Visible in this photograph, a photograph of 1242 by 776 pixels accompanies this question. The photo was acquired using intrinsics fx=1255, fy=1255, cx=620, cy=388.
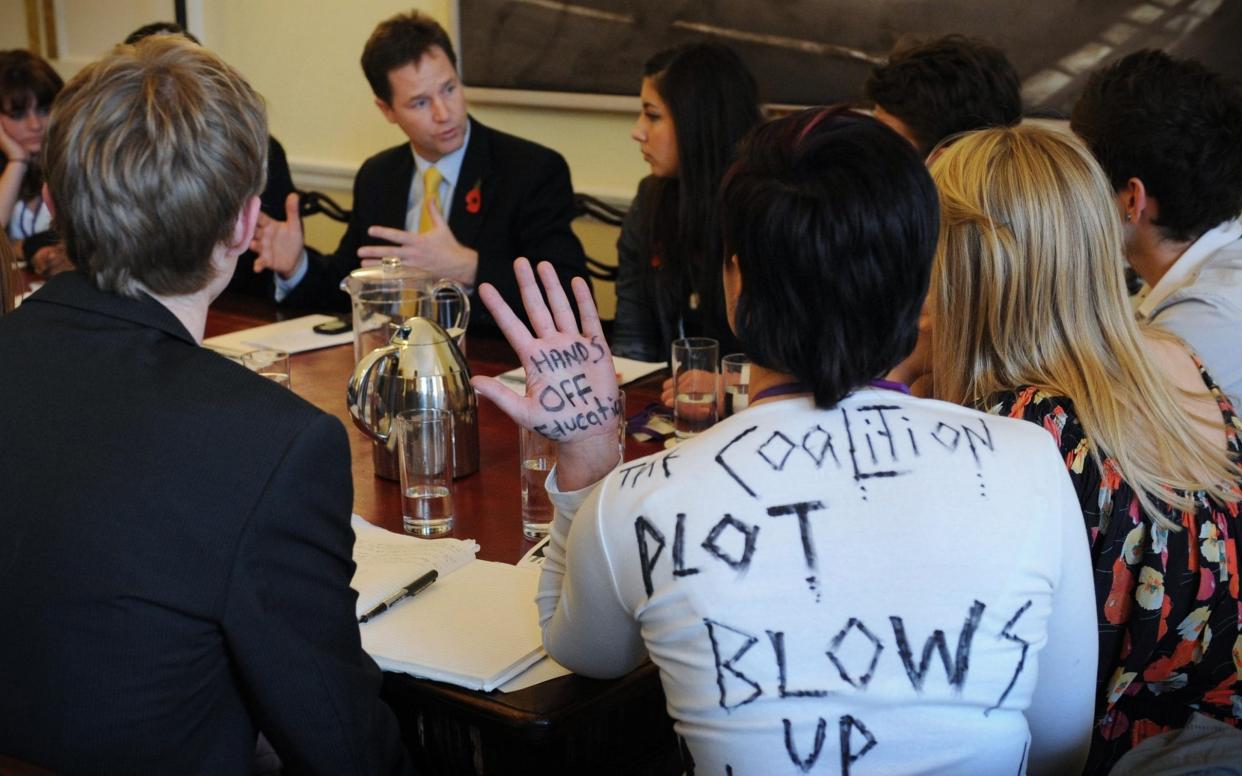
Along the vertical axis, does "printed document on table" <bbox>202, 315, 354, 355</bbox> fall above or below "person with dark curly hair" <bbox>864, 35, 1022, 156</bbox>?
below

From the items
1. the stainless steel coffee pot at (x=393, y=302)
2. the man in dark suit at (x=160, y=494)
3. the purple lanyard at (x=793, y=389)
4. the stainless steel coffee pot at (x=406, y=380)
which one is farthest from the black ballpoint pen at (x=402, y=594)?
the stainless steel coffee pot at (x=393, y=302)

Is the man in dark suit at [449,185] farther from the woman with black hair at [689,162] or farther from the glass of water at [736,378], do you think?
the glass of water at [736,378]

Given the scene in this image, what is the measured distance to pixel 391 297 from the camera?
2451mm

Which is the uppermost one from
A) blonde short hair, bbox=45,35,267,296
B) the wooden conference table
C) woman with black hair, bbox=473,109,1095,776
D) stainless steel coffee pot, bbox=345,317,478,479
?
blonde short hair, bbox=45,35,267,296

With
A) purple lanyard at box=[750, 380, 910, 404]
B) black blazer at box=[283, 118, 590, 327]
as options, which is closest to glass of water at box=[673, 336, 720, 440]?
purple lanyard at box=[750, 380, 910, 404]

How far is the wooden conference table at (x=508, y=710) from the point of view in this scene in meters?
1.32

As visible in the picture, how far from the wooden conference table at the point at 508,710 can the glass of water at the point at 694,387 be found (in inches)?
3.2

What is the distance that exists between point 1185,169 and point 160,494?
1.74 meters

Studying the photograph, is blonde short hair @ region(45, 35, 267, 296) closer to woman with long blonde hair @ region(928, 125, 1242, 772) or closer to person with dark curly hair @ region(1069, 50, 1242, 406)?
woman with long blonde hair @ region(928, 125, 1242, 772)

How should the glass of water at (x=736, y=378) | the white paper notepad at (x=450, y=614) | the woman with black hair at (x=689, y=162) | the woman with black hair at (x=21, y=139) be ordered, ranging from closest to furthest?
the white paper notepad at (x=450, y=614)
the glass of water at (x=736, y=378)
the woman with black hair at (x=689, y=162)
the woman with black hair at (x=21, y=139)

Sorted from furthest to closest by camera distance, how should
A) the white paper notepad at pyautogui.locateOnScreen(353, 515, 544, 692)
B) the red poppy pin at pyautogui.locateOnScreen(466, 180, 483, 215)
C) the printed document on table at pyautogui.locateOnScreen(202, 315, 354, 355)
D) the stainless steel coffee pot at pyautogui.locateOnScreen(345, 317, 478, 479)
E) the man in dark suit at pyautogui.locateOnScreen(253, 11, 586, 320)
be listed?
the red poppy pin at pyautogui.locateOnScreen(466, 180, 483, 215) < the man in dark suit at pyautogui.locateOnScreen(253, 11, 586, 320) < the printed document on table at pyautogui.locateOnScreen(202, 315, 354, 355) < the stainless steel coffee pot at pyautogui.locateOnScreen(345, 317, 478, 479) < the white paper notepad at pyautogui.locateOnScreen(353, 515, 544, 692)

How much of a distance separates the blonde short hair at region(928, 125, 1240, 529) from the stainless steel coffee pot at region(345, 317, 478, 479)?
0.77 m

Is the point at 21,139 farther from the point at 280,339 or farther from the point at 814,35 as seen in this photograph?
the point at 814,35

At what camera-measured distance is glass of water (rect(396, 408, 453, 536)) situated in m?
1.78
